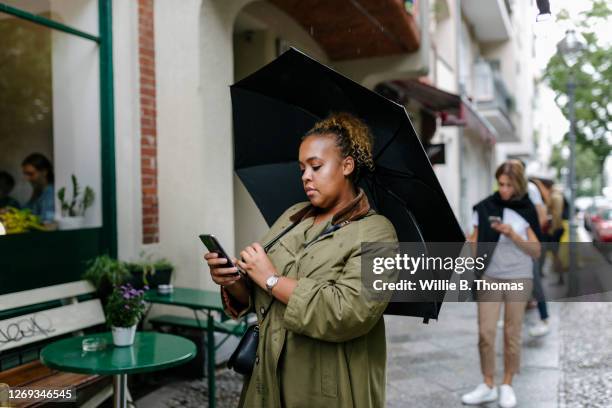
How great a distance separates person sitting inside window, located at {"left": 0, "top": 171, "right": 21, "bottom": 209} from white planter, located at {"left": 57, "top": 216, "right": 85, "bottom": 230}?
0.57 meters

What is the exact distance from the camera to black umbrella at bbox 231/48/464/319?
2.24 m

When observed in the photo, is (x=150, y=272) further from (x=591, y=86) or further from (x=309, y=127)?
(x=591, y=86)

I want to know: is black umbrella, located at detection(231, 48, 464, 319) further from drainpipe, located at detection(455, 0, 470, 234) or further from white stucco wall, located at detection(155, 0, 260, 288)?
drainpipe, located at detection(455, 0, 470, 234)

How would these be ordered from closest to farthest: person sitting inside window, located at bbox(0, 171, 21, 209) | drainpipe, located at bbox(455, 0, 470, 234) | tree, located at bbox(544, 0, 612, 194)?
1. person sitting inside window, located at bbox(0, 171, 21, 209)
2. tree, located at bbox(544, 0, 612, 194)
3. drainpipe, located at bbox(455, 0, 470, 234)

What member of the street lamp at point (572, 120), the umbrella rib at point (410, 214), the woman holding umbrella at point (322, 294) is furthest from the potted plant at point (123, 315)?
the street lamp at point (572, 120)

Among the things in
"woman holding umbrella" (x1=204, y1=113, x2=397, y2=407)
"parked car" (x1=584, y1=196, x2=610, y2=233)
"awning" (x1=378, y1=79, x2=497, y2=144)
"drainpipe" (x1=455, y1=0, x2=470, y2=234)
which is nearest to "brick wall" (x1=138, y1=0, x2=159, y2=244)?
"woman holding umbrella" (x1=204, y1=113, x2=397, y2=407)

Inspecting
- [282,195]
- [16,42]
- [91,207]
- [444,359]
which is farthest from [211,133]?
[444,359]

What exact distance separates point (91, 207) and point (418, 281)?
3.85m

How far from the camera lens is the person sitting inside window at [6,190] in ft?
18.4

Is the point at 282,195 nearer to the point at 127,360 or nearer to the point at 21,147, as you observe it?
the point at 127,360

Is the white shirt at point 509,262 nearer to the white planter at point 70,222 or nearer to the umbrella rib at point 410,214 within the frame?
the umbrella rib at point 410,214

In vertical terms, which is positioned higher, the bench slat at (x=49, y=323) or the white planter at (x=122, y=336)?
the white planter at (x=122, y=336)

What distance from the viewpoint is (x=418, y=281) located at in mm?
2301

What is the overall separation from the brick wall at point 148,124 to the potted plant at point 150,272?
35 centimetres
